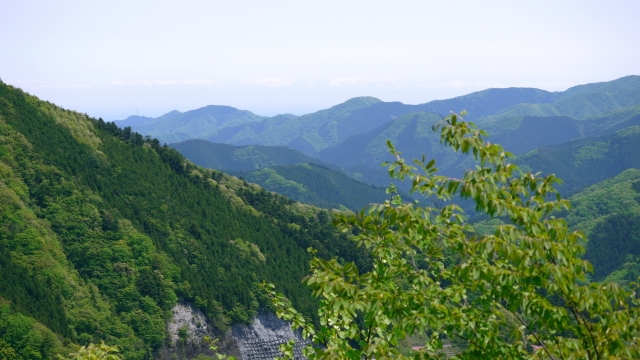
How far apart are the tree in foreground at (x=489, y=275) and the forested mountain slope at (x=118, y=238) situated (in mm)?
54862

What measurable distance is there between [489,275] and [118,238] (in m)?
79.9

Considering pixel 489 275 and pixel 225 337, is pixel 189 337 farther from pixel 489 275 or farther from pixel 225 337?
pixel 489 275

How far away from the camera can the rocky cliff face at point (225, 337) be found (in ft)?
248

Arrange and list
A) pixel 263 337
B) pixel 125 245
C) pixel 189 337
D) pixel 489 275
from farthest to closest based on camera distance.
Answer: pixel 263 337 → pixel 125 245 → pixel 189 337 → pixel 489 275

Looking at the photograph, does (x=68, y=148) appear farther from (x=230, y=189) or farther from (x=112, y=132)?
(x=230, y=189)

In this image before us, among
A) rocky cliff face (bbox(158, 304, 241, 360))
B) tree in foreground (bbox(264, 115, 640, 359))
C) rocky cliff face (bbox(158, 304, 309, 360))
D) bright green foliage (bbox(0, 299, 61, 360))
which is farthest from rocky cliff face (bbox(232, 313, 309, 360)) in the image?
tree in foreground (bbox(264, 115, 640, 359))

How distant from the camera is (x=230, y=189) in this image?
121 metres

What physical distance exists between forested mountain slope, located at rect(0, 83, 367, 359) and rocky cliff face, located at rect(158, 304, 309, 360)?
152 centimetres

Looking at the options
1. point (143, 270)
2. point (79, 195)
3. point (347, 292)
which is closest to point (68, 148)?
point (79, 195)

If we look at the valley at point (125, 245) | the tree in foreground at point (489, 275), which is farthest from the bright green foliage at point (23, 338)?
the tree in foreground at point (489, 275)

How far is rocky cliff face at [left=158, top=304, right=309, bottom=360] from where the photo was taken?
75.6 metres

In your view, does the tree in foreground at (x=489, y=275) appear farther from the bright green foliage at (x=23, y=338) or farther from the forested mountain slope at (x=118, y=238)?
the forested mountain slope at (x=118, y=238)

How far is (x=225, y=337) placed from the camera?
81.4m

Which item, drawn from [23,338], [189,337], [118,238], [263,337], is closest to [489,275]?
[23,338]
